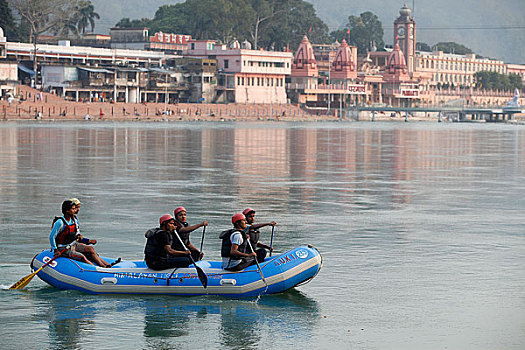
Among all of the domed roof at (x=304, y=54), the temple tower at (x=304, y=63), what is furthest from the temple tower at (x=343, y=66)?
the domed roof at (x=304, y=54)

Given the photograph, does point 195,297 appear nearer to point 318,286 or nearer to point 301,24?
point 318,286

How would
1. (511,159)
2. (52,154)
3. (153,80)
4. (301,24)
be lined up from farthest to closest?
(301,24) → (153,80) → (511,159) → (52,154)

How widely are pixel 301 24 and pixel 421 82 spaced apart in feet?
87.0

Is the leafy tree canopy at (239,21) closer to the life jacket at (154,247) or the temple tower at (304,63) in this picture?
the temple tower at (304,63)

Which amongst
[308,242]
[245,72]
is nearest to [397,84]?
[245,72]

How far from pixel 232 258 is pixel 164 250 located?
1068mm

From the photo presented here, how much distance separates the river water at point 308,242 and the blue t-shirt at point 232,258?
574 mm

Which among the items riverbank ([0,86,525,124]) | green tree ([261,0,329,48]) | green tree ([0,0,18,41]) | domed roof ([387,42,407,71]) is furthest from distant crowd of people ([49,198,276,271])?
domed roof ([387,42,407,71])

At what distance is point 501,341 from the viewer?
1374cm

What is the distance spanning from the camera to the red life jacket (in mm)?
15898

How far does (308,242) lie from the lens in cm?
2128

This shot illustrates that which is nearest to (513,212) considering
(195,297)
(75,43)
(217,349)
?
(195,297)

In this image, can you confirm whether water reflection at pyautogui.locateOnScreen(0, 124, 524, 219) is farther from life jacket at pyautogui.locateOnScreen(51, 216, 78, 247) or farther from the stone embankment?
the stone embankment

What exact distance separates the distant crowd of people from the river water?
2.07ft
